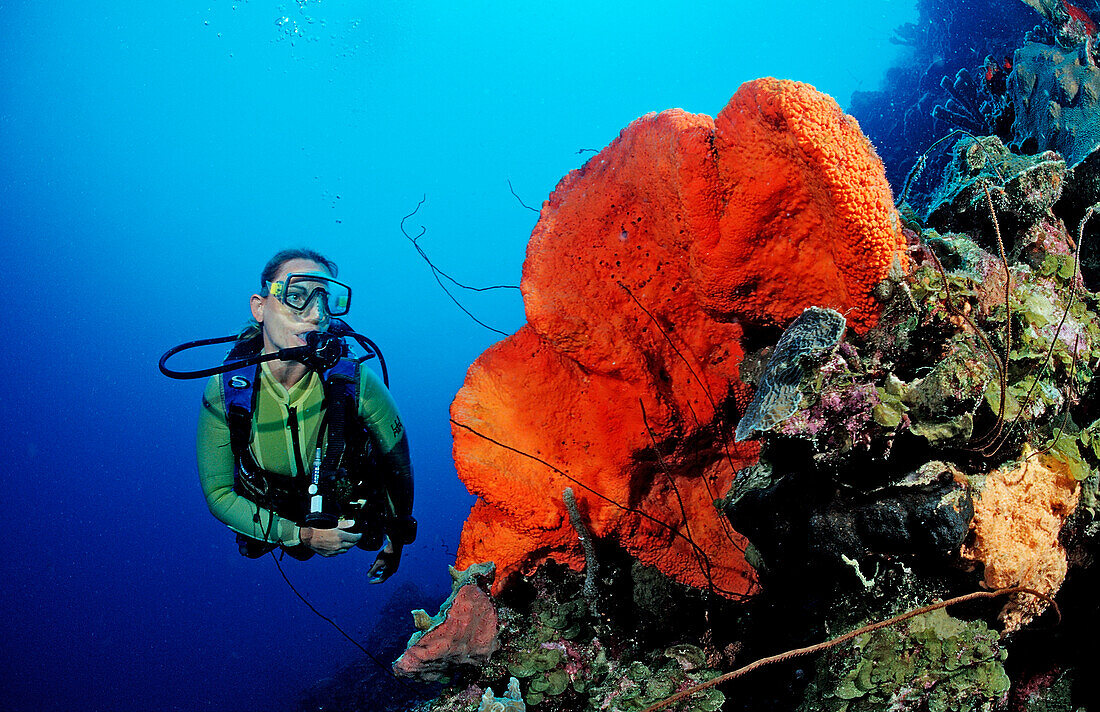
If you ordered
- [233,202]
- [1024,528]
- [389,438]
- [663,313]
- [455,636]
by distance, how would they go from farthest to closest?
[233,202], [389,438], [455,636], [663,313], [1024,528]

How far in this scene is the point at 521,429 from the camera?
252 cm

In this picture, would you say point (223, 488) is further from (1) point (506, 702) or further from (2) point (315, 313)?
(1) point (506, 702)

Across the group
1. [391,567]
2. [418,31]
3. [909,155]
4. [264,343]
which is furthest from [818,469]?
[418,31]

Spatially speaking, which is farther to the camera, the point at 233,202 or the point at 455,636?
the point at 233,202

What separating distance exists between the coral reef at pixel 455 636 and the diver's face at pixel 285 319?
2.10 metres

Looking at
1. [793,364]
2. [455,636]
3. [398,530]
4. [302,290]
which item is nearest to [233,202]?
[302,290]

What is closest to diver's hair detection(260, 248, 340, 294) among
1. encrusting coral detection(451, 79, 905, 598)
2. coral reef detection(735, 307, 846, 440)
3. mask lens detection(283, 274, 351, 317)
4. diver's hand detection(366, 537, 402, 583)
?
mask lens detection(283, 274, 351, 317)

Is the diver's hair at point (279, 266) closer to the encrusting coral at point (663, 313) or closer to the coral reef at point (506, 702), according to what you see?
the encrusting coral at point (663, 313)

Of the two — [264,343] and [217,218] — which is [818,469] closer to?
[264,343]

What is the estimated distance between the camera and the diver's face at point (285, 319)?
3.47m

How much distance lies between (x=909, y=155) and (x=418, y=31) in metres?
76.4

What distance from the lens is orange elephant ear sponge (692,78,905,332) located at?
1.49 m

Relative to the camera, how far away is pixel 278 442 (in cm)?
354

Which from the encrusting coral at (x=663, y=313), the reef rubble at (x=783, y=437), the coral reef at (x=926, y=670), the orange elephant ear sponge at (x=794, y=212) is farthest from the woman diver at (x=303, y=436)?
the coral reef at (x=926, y=670)
